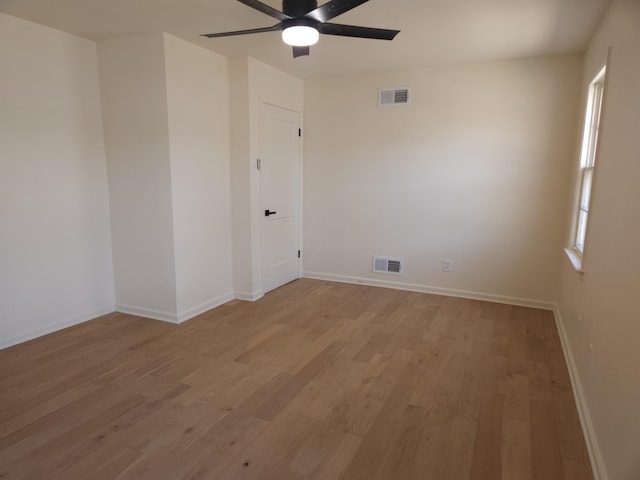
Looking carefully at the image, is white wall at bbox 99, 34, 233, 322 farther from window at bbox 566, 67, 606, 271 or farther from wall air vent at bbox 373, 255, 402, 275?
window at bbox 566, 67, 606, 271

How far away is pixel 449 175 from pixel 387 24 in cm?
185

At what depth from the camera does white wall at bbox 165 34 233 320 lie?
341 cm

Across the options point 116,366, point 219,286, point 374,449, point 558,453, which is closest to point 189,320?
point 219,286

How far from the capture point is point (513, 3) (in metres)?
2.57

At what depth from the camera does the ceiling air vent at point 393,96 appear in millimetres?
4340

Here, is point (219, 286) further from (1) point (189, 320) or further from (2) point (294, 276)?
(2) point (294, 276)

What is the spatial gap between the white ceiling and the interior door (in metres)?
0.79

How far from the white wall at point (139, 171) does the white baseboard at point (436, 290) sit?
2.06 m

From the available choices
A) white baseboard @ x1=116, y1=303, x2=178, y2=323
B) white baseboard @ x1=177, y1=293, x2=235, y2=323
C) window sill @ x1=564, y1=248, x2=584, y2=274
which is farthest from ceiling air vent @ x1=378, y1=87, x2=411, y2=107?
white baseboard @ x1=116, y1=303, x2=178, y2=323

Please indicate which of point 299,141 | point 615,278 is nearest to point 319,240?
point 299,141

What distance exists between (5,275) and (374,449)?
9.64 feet

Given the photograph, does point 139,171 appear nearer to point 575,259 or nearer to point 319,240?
point 319,240

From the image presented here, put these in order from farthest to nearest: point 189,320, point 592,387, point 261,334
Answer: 1. point 189,320
2. point 261,334
3. point 592,387

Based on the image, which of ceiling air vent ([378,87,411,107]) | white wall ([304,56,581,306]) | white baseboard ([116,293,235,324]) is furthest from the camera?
ceiling air vent ([378,87,411,107])
